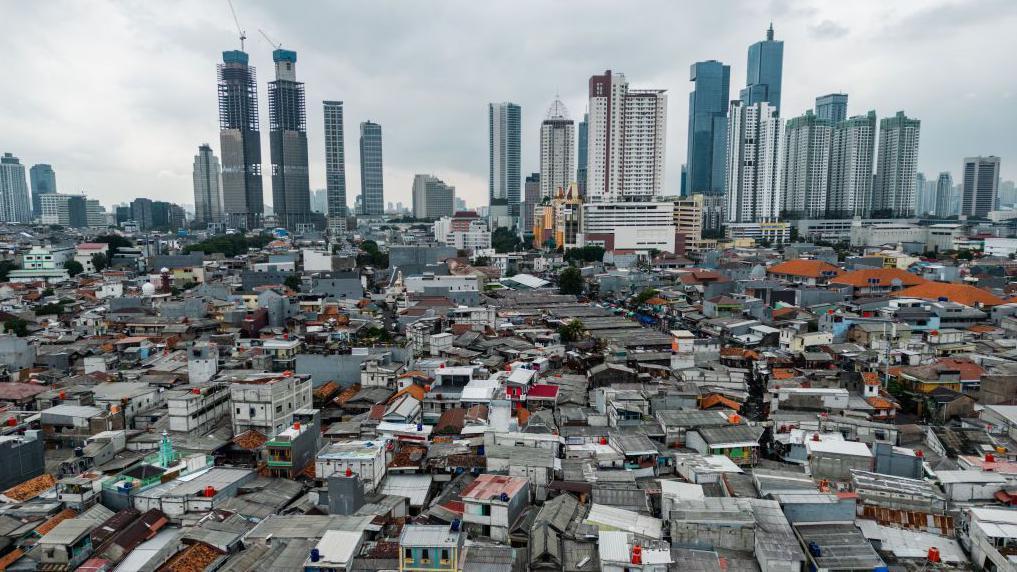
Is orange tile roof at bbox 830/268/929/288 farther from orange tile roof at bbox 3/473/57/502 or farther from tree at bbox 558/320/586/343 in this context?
orange tile roof at bbox 3/473/57/502

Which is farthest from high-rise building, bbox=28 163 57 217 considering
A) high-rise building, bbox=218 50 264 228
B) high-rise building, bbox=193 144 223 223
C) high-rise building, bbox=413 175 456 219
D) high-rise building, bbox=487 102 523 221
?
high-rise building, bbox=487 102 523 221

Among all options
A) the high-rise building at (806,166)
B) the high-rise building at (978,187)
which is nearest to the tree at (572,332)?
the high-rise building at (806,166)

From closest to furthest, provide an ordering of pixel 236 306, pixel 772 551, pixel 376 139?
pixel 772 551
pixel 236 306
pixel 376 139

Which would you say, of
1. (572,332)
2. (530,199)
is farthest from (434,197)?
(572,332)

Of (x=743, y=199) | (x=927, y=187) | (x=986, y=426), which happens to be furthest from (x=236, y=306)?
(x=927, y=187)

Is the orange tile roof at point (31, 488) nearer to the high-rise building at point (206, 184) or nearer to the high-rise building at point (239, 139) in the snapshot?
the high-rise building at point (239, 139)

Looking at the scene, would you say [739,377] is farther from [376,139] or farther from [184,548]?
[376,139]
